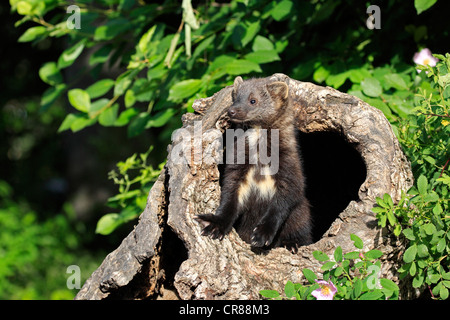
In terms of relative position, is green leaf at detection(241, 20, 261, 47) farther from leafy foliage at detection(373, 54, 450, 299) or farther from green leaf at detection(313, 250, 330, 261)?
green leaf at detection(313, 250, 330, 261)

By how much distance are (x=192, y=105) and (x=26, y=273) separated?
18.2 ft

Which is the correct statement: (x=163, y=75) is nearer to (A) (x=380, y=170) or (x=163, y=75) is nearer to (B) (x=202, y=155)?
(B) (x=202, y=155)

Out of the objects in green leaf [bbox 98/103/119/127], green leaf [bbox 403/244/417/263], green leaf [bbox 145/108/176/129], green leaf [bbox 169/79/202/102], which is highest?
green leaf [bbox 169/79/202/102]

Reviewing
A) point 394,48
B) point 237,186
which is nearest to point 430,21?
point 394,48

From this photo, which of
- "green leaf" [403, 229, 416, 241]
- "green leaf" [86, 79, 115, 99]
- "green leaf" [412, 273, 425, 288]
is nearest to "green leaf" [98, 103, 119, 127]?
"green leaf" [86, 79, 115, 99]

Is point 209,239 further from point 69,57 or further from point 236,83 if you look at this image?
point 69,57

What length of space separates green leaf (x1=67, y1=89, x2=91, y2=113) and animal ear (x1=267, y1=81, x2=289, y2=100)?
1568 mm

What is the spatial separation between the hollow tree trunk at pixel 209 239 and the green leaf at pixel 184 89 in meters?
0.27

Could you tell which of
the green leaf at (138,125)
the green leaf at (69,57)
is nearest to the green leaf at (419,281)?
the green leaf at (138,125)

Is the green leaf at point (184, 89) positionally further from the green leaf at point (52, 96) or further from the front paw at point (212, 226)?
the green leaf at point (52, 96)

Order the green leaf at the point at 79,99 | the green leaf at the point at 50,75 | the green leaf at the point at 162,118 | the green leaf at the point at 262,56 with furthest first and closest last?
the green leaf at the point at 50,75 < the green leaf at the point at 79,99 < the green leaf at the point at 162,118 < the green leaf at the point at 262,56

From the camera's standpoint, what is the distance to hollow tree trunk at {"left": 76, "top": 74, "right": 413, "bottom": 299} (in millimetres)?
3152

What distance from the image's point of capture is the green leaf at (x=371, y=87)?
4.00m

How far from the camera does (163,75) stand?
172 inches
